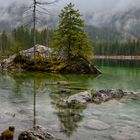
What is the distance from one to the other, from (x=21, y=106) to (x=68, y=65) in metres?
41.5

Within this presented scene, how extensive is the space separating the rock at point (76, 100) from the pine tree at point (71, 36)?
120 feet

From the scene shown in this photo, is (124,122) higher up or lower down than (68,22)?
lower down

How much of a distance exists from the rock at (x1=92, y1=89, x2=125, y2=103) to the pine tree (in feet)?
109

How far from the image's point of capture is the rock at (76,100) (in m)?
31.3

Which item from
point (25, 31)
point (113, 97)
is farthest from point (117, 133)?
point (25, 31)

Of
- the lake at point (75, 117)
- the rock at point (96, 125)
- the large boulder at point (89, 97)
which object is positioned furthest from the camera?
the large boulder at point (89, 97)

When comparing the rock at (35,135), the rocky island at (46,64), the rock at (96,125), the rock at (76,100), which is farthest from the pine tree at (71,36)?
the rock at (35,135)

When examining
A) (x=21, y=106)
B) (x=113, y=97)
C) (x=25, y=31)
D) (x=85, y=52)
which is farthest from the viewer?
(x=25, y=31)

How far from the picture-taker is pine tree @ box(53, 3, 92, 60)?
71000 millimetres

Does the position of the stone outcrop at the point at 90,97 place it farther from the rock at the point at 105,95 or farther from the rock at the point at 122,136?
the rock at the point at 122,136

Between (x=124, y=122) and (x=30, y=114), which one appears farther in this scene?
(x=30, y=114)

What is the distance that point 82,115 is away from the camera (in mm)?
27219

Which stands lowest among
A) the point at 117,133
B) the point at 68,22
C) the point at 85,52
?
the point at 117,133

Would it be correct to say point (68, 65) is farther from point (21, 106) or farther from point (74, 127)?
point (74, 127)
